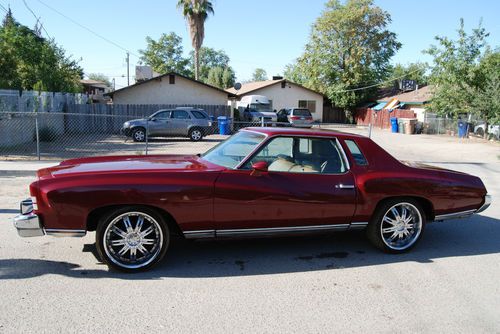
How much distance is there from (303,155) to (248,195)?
1.01 m

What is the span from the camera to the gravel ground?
11.2 ft

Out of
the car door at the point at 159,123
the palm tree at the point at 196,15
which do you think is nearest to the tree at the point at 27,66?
the car door at the point at 159,123

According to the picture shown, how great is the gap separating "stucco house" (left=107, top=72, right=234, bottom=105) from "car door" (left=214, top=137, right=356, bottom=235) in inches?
874

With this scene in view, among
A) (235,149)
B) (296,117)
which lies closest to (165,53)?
(296,117)

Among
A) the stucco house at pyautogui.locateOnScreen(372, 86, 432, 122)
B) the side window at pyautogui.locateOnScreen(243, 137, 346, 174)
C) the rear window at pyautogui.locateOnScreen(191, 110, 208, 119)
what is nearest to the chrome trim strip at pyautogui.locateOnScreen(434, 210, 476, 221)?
the side window at pyautogui.locateOnScreen(243, 137, 346, 174)

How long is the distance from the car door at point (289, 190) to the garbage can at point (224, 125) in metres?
18.2

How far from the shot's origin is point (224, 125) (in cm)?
2350

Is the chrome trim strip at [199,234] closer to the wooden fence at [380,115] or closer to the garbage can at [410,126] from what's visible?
the garbage can at [410,126]

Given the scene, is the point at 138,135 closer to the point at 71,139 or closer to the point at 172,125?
the point at 172,125

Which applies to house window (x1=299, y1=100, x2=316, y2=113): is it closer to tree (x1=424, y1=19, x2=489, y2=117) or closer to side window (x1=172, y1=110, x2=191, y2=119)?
tree (x1=424, y1=19, x2=489, y2=117)

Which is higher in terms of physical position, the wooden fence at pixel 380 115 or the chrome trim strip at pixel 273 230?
the wooden fence at pixel 380 115

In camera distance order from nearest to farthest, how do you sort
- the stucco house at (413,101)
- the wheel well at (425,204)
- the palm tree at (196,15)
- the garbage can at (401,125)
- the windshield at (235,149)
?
the windshield at (235,149) < the wheel well at (425,204) < the garbage can at (401,125) < the palm tree at (196,15) < the stucco house at (413,101)

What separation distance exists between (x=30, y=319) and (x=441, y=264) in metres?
4.07

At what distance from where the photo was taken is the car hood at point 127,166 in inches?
171
